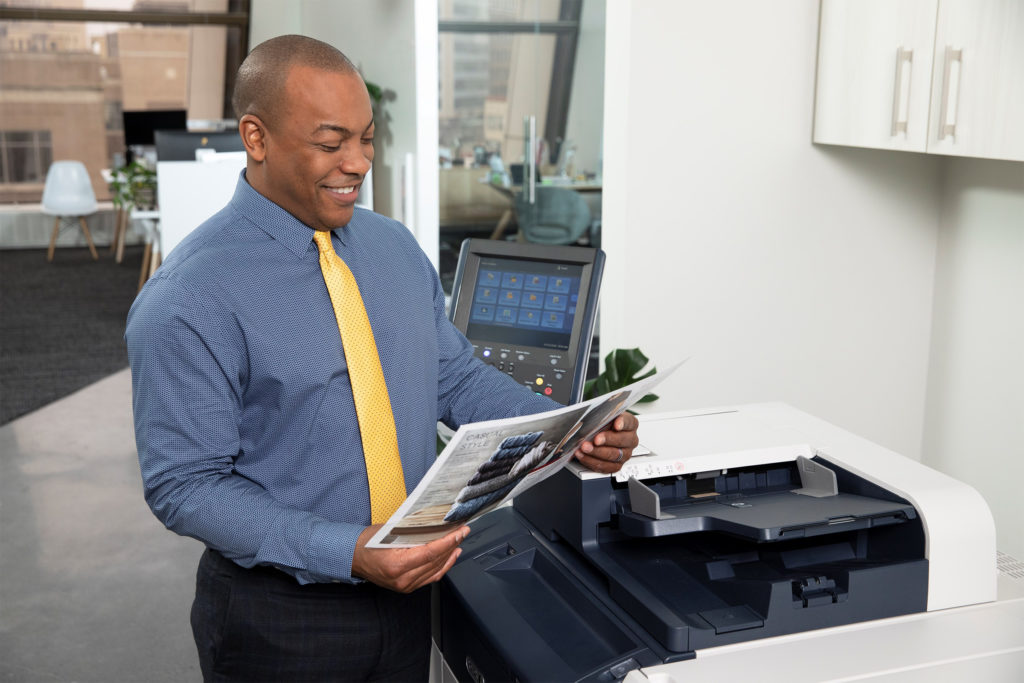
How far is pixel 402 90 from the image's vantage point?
3.28 meters

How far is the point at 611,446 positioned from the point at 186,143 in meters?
3.48

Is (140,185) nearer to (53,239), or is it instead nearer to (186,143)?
(186,143)

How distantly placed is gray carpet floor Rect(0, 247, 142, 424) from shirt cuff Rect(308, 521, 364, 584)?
4.56 metres

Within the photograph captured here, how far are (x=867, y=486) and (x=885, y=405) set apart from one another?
1638mm

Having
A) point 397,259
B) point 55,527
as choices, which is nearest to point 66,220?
point 55,527

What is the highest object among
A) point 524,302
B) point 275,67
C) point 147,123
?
point 147,123

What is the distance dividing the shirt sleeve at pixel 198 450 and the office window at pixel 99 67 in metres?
8.94

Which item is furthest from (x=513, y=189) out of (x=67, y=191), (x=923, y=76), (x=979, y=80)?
(x=67, y=191)

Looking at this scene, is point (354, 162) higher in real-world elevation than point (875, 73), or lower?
lower

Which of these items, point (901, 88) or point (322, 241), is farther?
point (901, 88)

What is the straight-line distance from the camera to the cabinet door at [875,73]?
236 cm

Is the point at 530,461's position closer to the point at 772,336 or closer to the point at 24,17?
the point at 772,336

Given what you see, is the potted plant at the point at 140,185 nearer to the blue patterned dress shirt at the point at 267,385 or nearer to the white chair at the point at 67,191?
the white chair at the point at 67,191

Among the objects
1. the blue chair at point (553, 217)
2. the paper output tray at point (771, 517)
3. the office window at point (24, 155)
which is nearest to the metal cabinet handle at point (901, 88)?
the blue chair at point (553, 217)
